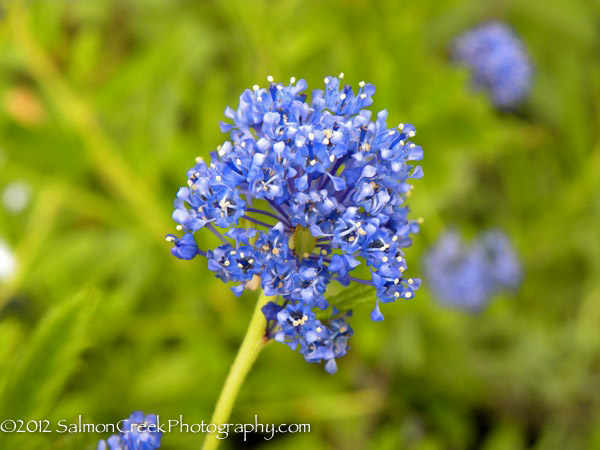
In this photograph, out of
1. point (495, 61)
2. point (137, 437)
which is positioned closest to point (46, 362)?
point (137, 437)

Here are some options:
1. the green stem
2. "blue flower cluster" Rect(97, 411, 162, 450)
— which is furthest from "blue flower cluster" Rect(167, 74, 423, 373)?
"blue flower cluster" Rect(97, 411, 162, 450)

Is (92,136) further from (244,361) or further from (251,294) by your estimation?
(244,361)

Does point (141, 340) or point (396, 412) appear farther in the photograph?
point (396, 412)

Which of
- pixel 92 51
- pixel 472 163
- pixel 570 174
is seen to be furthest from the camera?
pixel 472 163

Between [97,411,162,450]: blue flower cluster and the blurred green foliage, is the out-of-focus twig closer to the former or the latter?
the blurred green foliage

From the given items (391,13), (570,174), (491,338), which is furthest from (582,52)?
(491,338)

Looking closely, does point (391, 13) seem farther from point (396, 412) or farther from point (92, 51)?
point (396, 412)
